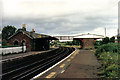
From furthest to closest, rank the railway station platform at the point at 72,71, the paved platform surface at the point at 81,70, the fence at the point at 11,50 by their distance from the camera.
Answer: the fence at the point at 11,50 → the paved platform surface at the point at 81,70 → the railway station platform at the point at 72,71

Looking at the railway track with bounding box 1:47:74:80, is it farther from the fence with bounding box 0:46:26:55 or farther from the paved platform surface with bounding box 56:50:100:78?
the fence with bounding box 0:46:26:55

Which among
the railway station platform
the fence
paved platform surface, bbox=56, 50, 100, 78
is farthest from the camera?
the fence

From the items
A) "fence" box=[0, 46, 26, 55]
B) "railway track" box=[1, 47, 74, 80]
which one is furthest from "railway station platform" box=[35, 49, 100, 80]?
"fence" box=[0, 46, 26, 55]

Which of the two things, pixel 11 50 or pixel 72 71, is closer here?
pixel 72 71

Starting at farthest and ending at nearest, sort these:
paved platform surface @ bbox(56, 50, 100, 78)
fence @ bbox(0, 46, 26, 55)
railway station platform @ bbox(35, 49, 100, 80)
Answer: fence @ bbox(0, 46, 26, 55)
paved platform surface @ bbox(56, 50, 100, 78)
railway station platform @ bbox(35, 49, 100, 80)

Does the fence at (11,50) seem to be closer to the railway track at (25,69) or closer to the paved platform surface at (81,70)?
the railway track at (25,69)

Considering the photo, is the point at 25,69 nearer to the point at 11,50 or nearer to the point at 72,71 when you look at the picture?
the point at 72,71

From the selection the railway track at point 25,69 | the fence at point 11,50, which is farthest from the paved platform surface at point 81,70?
the fence at point 11,50

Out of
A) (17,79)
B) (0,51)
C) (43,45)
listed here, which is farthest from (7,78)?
(43,45)

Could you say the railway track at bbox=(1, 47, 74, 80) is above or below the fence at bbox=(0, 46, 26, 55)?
below

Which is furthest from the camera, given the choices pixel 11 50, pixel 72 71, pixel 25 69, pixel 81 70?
pixel 11 50

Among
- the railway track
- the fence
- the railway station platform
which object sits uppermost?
the fence

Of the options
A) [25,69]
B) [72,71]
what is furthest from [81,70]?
[25,69]

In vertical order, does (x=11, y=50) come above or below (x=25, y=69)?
above
